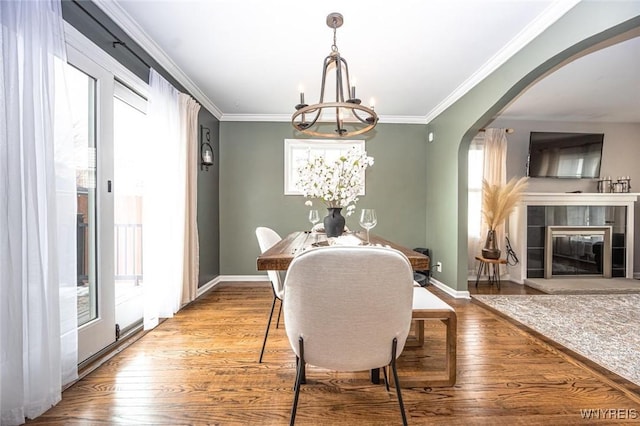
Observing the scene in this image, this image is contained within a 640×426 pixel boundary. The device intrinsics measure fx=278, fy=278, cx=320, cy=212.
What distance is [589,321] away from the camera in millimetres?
2619

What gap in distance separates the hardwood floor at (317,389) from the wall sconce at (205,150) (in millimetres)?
2083

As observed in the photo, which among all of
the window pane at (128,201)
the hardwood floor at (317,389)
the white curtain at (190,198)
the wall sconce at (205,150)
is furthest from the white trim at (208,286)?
the wall sconce at (205,150)

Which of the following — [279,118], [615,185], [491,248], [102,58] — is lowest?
[491,248]

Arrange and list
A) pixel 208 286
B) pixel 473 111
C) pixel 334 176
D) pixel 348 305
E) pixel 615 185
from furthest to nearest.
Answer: pixel 615 185 → pixel 208 286 → pixel 473 111 → pixel 334 176 → pixel 348 305

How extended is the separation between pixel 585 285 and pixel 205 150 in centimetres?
548

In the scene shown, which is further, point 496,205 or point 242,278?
Result: point 242,278

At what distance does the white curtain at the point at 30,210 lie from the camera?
4.11 ft

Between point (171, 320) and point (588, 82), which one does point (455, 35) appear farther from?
point (171, 320)

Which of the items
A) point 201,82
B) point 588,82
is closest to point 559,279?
point 588,82

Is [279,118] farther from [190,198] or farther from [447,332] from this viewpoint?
[447,332]

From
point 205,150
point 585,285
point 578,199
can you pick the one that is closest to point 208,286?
point 205,150

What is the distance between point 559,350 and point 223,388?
95.0 inches

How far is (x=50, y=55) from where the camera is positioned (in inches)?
54.9

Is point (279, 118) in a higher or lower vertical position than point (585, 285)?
higher
